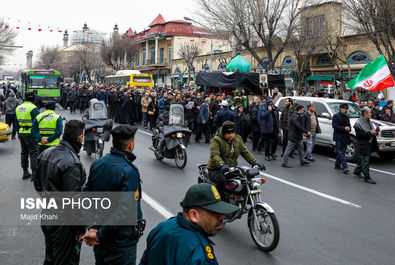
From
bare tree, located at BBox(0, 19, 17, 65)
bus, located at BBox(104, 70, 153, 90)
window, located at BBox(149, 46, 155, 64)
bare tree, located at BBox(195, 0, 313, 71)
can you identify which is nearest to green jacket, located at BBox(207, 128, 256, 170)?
bare tree, located at BBox(195, 0, 313, 71)

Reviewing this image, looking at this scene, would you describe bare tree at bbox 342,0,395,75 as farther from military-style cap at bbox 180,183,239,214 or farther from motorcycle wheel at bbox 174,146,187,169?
military-style cap at bbox 180,183,239,214

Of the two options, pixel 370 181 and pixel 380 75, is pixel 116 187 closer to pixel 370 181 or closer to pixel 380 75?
pixel 370 181

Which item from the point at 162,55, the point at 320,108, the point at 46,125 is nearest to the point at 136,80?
the point at 320,108

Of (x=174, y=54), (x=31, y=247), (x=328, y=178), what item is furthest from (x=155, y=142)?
(x=174, y=54)

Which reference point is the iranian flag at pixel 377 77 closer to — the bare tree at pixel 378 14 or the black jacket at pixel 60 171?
the bare tree at pixel 378 14

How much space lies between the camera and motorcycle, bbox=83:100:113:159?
10.2 meters

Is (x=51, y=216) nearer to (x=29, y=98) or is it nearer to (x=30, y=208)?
(x=30, y=208)

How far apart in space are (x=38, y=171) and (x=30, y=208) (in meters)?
3.19

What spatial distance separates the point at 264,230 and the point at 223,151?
4.18ft

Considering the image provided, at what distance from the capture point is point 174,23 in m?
56.2

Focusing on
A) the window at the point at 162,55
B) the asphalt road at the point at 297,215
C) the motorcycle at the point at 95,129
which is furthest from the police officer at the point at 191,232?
the window at the point at 162,55

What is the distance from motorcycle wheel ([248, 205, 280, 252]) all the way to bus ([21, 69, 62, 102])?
26099 mm

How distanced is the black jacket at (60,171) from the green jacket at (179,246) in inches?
56.8

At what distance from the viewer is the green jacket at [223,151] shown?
5.36m
